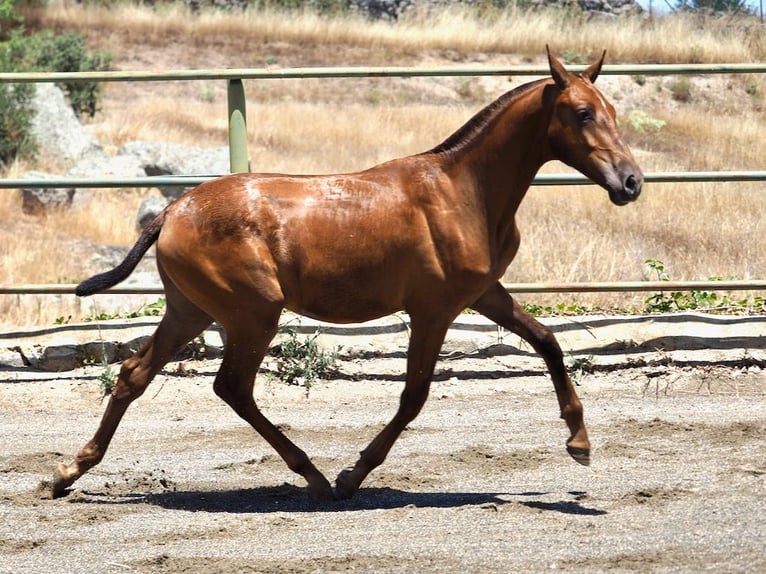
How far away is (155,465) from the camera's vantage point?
5.92 m

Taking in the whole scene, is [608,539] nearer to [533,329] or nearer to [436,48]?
[533,329]

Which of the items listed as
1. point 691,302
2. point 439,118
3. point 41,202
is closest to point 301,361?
point 691,302

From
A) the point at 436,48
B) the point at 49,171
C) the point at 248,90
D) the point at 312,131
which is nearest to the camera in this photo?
the point at 49,171

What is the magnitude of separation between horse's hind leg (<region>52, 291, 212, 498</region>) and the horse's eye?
6.18ft

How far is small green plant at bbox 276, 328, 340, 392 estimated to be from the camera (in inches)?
287

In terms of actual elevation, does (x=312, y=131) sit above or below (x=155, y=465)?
below

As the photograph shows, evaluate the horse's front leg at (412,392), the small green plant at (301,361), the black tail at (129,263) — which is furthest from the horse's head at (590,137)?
the small green plant at (301,361)

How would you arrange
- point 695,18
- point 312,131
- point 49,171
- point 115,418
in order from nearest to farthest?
point 115,418, point 49,171, point 312,131, point 695,18

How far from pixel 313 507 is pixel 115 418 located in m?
1.02

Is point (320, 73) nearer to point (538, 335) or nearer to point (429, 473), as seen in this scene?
point (538, 335)

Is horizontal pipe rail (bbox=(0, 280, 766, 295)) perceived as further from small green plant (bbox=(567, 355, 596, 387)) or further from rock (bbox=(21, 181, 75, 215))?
rock (bbox=(21, 181, 75, 215))

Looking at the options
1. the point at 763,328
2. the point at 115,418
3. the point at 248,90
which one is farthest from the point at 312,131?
the point at 115,418

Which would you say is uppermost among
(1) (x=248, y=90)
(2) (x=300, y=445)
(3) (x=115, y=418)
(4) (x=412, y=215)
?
(4) (x=412, y=215)

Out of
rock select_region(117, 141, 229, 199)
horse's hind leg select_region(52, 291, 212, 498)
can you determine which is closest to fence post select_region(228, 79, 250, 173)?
horse's hind leg select_region(52, 291, 212, 498)
